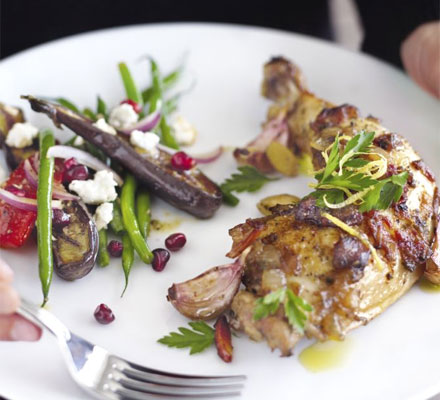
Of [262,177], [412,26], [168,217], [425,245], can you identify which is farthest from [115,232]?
[412,26]

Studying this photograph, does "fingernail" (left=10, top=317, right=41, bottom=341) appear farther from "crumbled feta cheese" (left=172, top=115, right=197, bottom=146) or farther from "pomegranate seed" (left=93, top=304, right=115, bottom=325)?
"crumbled feta cheese" (left=172, top=115, right=197, bottom=146)

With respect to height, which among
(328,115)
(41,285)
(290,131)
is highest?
(328,115)

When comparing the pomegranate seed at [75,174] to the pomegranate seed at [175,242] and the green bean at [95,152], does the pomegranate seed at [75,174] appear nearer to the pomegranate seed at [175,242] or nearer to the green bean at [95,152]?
the green bean at [95,152]

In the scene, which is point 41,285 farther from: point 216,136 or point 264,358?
point 216,136

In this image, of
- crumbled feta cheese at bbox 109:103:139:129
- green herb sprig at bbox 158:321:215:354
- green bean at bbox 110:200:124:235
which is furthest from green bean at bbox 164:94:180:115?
green herb sprig at bbox 158:321:215:354

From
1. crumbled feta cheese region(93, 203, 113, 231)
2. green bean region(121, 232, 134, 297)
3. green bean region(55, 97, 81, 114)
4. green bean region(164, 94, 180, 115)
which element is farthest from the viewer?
green bean region(164, 94, 180, 115)

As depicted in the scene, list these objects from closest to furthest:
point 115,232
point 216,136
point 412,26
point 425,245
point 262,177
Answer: point 425,245 → point 115,232 → point 262,177 → point 216,136 → point 412,26
